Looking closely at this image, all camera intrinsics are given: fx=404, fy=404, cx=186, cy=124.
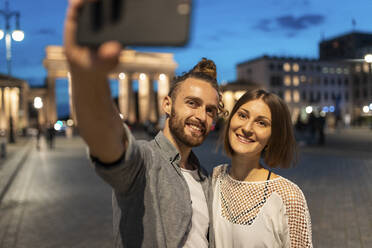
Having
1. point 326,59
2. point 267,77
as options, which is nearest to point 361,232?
point 267,77

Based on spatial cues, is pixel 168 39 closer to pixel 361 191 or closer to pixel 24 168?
pixel 361 191

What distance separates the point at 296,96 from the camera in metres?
94.5

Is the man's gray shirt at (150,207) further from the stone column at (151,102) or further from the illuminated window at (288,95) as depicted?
the illuminated window at (288,95)

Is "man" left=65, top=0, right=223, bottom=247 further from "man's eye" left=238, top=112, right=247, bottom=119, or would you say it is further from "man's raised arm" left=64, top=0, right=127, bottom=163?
"man's eye" left=238, top=112, right=247, bottom=119

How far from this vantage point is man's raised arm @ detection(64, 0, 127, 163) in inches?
40.1

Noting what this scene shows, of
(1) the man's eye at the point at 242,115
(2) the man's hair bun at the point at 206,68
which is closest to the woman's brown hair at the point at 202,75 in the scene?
(2) the man's hair bun at the point at 206,68

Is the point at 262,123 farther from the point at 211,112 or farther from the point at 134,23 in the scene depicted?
the point at 134,23

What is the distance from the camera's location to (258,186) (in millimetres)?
2535

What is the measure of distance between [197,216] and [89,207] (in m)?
7.03

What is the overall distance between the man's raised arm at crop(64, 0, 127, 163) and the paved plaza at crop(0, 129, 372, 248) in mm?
2498

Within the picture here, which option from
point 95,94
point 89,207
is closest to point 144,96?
point 89,207

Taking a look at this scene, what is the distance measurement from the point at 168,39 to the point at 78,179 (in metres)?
12.4

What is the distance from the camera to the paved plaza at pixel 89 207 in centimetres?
641

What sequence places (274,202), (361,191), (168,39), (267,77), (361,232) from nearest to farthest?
(168,39) → (274,202) → (361,232) → (361,191) → (267,77)
